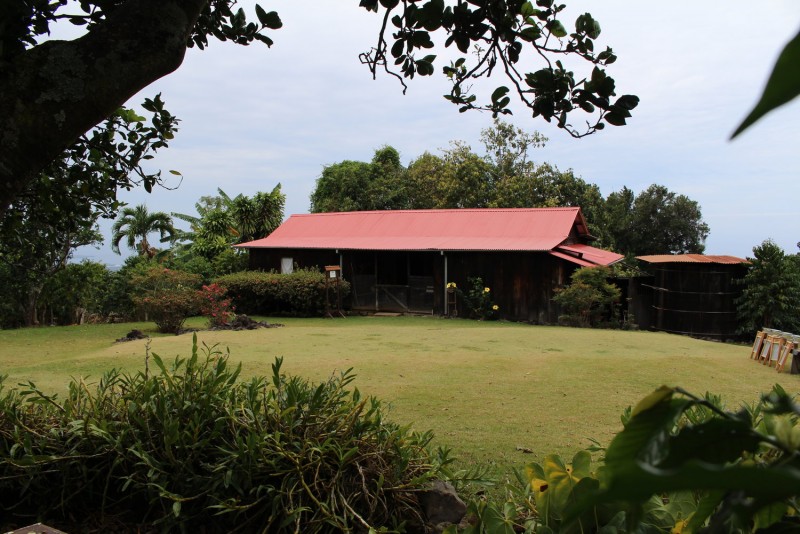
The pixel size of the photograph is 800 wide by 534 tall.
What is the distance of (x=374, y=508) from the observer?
108 inches

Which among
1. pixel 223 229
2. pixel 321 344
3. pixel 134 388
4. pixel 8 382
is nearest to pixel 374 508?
pixel 134 388

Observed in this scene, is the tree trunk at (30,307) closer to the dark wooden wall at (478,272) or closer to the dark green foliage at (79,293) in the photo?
the dark green foliage at (79,293)

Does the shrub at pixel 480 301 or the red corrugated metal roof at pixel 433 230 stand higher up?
the red corrugated metal roof at pixel 433 230

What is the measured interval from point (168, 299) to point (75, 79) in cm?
1436

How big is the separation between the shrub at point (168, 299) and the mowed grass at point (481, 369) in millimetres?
1021

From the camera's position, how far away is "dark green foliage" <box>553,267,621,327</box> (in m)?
16.9

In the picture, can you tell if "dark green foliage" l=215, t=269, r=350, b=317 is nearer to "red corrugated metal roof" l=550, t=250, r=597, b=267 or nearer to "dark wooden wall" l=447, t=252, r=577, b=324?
"dark wooden wall" l=447, t=252, r=577, b=324

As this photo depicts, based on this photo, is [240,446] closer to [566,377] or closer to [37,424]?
[37,424]

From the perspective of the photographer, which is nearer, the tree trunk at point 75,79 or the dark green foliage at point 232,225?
the tree trunk at point 75,79

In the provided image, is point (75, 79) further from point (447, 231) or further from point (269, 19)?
point (447, 231)

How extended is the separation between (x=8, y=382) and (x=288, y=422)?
19.9ft

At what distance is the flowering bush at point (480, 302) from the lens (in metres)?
19.0

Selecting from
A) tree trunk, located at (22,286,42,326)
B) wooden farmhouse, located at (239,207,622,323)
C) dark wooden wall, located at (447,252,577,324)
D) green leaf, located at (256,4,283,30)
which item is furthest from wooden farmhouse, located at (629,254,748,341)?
tree trunk, located at (22,286,42,326)

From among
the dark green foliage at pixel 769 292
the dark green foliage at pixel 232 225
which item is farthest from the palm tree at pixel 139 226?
the dark green foliage at pixel 769 292
